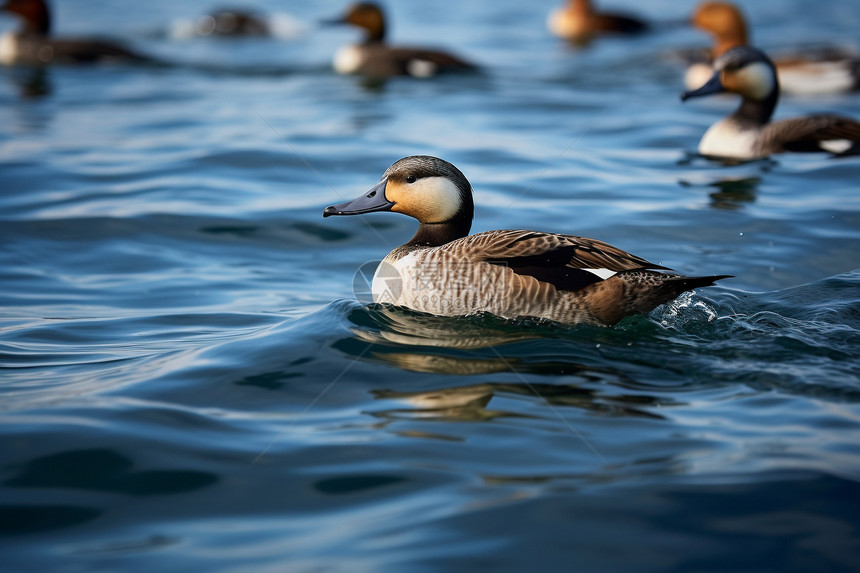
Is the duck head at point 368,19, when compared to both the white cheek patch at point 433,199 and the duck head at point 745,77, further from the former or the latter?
the white cheek patch at point 433,199

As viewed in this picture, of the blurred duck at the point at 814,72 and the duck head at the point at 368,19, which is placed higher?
the duck head at the point at 368,19

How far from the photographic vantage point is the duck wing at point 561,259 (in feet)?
18.1

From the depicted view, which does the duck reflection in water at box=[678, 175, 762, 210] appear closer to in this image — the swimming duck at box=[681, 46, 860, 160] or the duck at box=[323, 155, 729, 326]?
the swimming duck at box=[681, 46, 860, 160]

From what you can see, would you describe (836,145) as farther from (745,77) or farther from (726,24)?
(726,24)

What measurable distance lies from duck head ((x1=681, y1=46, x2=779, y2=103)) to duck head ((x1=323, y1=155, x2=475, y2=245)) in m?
5.26

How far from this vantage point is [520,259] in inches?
220

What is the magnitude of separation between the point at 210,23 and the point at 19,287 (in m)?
14.9

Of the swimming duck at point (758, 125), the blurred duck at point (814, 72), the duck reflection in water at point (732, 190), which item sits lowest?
the duck reflection in water at point (732, 190)

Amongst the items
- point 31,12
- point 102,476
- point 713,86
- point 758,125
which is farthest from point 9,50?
point 102,476

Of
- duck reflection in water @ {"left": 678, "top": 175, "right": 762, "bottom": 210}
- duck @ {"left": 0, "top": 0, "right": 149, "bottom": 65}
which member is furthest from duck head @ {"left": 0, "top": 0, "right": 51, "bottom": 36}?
duck reflection in water @ {"left": 678, "top": 175, "right": 762, "bottom": 210}

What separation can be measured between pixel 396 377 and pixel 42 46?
1362 cm

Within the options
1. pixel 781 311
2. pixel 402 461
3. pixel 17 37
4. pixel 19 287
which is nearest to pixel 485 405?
pixel 402 461

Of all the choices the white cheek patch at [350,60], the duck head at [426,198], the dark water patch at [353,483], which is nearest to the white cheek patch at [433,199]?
the duck head at [426,198]

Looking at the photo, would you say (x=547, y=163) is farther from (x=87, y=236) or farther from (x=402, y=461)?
(x=402, y=461)
